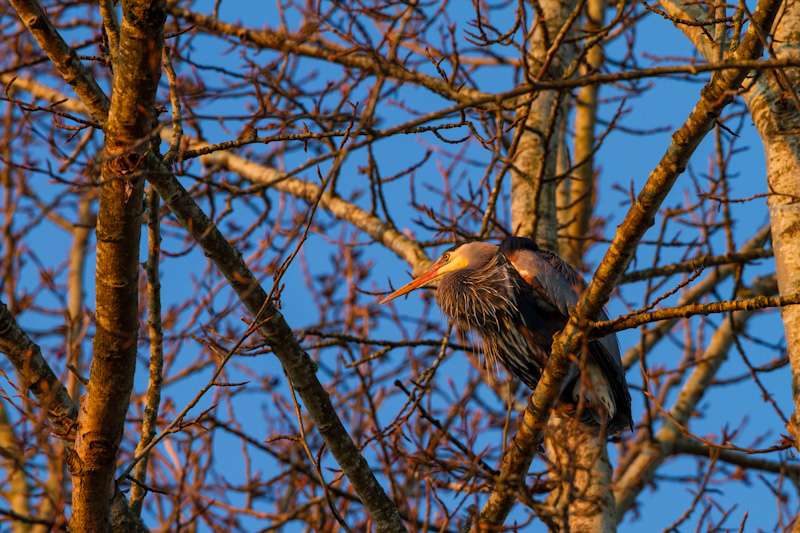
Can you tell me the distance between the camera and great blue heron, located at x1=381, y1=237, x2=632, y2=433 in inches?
161

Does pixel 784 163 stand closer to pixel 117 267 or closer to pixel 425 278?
pixel 425 278

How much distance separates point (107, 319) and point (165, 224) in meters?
3.37

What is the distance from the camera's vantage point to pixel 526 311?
14.0 feet

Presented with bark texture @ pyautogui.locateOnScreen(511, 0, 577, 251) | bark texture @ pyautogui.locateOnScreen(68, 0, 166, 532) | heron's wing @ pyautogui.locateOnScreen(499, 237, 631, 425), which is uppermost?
bark texture @ pyautogui.locateOnScreen(511, 0, 577, 251)

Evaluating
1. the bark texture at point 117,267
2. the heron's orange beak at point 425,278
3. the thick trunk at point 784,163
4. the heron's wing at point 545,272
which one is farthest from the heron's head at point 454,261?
the bark texture at point 117,267

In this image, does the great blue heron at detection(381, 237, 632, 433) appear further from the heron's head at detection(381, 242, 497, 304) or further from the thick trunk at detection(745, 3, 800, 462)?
the thick trunk at detection(745, 3, 800, 462)

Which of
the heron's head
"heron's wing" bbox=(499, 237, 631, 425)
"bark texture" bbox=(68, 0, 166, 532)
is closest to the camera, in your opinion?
"bark texture" bbox=(68, 0, 166, 532)

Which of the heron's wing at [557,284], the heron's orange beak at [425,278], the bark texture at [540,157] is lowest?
the heron's wing at [557,284]

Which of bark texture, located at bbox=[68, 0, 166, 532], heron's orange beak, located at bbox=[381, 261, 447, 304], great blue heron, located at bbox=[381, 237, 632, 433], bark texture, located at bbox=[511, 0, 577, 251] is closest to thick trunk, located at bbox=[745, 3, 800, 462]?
great blue heron, located at bbox=[381, 237, 632, 433]

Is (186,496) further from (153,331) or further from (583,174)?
(583,174)

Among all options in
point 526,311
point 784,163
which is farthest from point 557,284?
point 784,163

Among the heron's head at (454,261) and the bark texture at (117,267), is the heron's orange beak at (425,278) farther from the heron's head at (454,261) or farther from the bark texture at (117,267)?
the bark texture at (117,267)

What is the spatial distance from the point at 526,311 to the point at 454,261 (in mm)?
770

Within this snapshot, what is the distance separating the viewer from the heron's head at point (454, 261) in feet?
15.4
